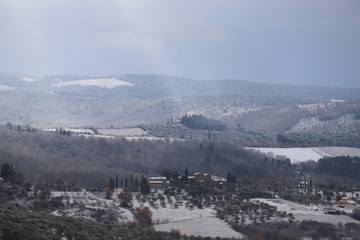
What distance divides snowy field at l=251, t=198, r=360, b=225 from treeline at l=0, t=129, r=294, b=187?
20.4 m

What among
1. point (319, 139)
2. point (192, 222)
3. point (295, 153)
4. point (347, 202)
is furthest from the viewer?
point (319, 139)

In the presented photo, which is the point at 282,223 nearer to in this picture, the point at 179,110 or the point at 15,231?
the point at 15,231

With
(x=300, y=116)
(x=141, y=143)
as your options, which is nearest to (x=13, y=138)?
(x=141, y=143)

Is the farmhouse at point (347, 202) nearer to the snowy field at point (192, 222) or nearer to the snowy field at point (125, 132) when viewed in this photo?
the snowy field at point (192, 222)

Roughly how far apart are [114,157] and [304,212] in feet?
136

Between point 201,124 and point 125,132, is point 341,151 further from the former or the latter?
point 125,132

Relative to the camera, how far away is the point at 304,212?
55062mm

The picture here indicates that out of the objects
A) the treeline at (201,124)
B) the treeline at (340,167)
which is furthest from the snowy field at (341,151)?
the treeline at (201,124)

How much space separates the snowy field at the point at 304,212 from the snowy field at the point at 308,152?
40207mm

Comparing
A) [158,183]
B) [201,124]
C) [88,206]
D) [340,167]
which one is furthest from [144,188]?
[201,124]

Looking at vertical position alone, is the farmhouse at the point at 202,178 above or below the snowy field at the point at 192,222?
above

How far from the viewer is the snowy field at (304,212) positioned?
52.0 metres

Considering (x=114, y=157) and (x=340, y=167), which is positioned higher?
(x=114, y=157)

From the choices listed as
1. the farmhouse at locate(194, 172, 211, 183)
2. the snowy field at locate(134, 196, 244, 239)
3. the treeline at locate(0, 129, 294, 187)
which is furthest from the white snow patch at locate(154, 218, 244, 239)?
the treeline at locate(0, 129, 294, 187)
